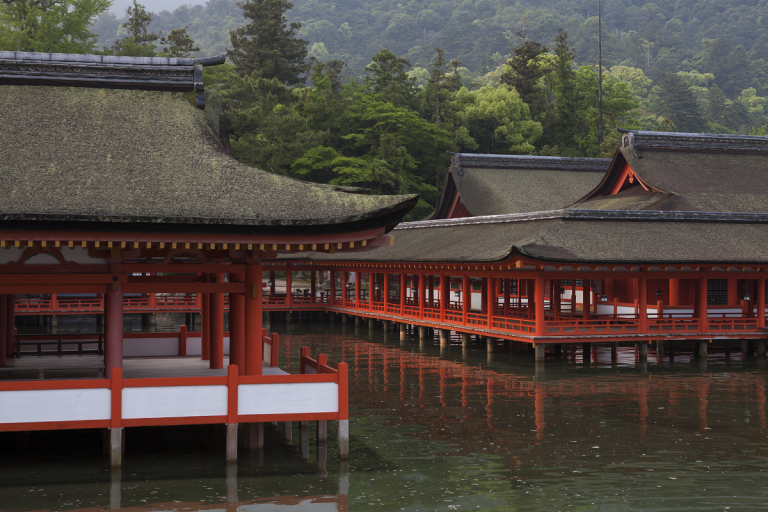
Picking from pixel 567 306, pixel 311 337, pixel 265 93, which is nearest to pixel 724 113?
pixel 265 93

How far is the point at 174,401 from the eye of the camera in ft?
47.7

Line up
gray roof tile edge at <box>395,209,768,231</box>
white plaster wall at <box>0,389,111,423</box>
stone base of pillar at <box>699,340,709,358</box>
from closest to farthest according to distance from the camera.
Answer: white plaster wall at <box>0,389,111,423</box> → stone base of pillar at <box>699,340,709,358</box> → gray roof tile edge at <box>395,209,768,231</box>

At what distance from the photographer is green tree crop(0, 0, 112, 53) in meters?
68.1

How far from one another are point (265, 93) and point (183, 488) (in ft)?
222

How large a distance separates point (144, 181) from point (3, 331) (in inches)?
293

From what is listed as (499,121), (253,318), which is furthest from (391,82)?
(253,318)

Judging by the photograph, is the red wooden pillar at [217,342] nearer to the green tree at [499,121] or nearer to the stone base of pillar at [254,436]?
the stone base of pillar at [254,436]

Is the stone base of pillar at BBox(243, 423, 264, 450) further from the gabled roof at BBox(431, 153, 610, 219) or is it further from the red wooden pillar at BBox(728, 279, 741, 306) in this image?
the gabled roof at BBox(431, 153, 610, 219)

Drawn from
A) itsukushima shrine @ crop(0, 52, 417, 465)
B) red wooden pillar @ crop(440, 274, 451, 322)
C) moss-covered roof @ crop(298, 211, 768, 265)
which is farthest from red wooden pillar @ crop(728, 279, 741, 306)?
itsukushima shrine @ crop(0, 52, 417, 465)

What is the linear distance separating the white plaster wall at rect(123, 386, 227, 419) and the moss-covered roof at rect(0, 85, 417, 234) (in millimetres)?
2884

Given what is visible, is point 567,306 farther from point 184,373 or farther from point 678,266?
point 184,373

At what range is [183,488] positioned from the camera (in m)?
14.1

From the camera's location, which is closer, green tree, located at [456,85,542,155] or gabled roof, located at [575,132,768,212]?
gabled roof, located at [575,132,768,212]

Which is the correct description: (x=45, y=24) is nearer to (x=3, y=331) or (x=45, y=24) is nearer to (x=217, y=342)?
(x=3, y=331)
